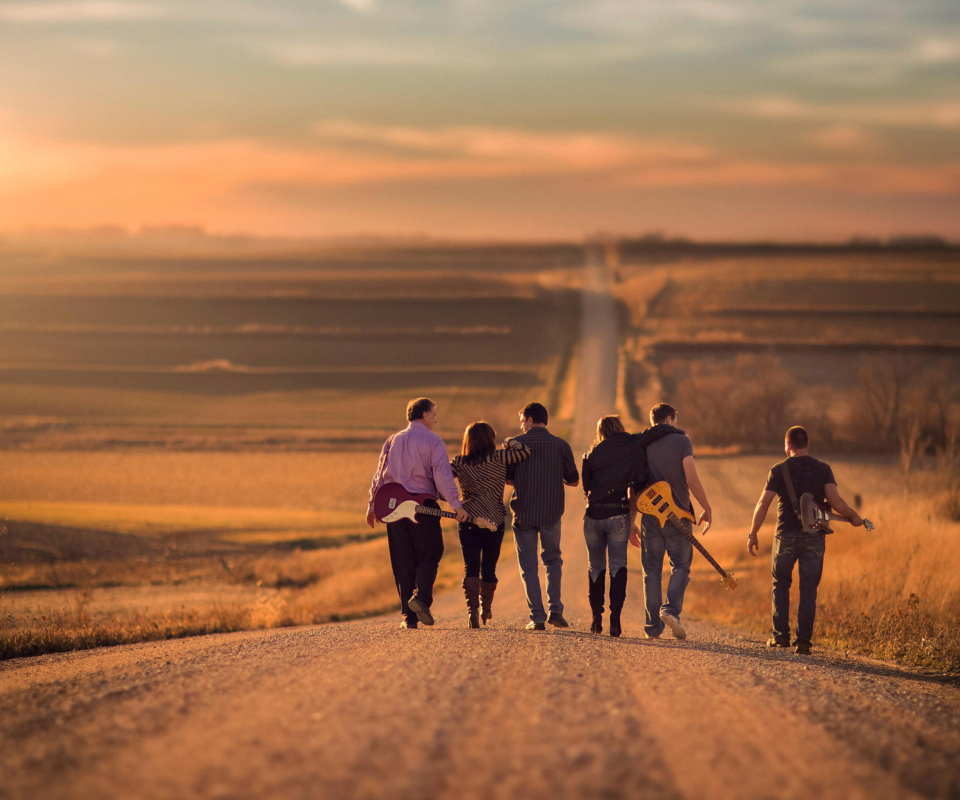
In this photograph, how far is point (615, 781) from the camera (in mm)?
4102

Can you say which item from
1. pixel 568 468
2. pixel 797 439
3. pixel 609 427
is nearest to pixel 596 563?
pixel 568 468

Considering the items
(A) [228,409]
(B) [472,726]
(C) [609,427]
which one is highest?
(C) [609,427]

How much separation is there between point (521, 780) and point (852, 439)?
5741 cm

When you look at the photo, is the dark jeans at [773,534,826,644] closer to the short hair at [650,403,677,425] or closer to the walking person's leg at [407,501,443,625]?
the short hair at [650,403,677,425]

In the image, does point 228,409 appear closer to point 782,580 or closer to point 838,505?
point 782,580

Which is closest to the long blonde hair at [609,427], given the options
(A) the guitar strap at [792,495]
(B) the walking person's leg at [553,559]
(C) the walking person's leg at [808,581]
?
(B) the walking person's leg at [553,559]

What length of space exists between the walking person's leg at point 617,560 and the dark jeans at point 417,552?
1733 mm

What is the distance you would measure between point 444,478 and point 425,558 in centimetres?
91

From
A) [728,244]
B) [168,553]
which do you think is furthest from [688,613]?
[728,244]

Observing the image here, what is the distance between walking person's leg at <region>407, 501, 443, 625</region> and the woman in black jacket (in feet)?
5.01

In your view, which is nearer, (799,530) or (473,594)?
(799,530)

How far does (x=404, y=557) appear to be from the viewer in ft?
30.1

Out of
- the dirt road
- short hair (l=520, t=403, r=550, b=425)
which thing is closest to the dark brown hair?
short hair (l=520, t=403, r=550, b=425)

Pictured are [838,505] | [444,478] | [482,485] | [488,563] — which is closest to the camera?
[838,505]
